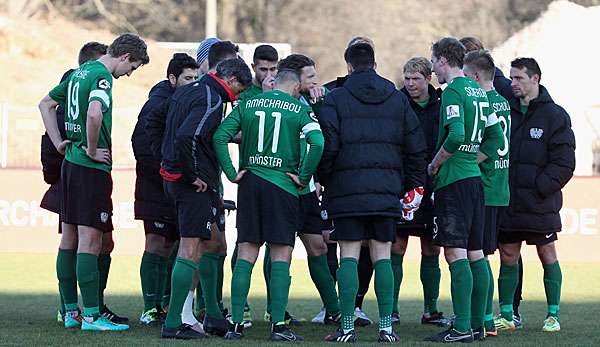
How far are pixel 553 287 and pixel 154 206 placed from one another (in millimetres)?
3200

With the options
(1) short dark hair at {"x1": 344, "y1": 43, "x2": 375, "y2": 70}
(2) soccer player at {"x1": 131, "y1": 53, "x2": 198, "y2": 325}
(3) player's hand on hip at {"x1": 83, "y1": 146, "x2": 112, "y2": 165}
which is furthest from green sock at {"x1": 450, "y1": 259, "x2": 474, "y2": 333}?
(3) player's hand on hip at {"x1": 83, "y1": 146, "x2": 112, "y2": 165}

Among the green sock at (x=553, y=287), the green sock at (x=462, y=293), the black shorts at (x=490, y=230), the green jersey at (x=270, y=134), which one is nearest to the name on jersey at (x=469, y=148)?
the black shorts at (x=490, y=230)

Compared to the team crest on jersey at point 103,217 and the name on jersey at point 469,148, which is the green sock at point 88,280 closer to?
the team crest on jersey at point 103,217

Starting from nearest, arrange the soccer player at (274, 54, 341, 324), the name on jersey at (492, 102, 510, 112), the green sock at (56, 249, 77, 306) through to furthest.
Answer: the name on jersey at (492, 102, 510, 112) < the green sock at (56, 249, 77, 306) < the soccer player at (274, 54, 341, 324)

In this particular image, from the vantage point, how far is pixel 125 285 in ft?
43.7

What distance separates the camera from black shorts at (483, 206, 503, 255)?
9.00 meters

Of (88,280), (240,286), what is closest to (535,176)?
(240,286)

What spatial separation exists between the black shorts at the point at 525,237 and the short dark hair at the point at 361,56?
77.9 inches

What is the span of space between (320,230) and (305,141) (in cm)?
124

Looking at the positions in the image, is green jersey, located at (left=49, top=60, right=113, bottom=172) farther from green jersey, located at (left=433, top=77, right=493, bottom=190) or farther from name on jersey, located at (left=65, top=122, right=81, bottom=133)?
green jersey, located at (left=433, top=77, right=493, bottom=190)

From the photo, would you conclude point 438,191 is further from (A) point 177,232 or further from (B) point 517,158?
(A) point 177,232

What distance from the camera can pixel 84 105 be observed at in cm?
898

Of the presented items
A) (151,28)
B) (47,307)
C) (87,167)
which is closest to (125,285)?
(47,307)

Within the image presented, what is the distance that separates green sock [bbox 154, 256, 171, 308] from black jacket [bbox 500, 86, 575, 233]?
8.95 feet
